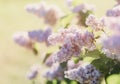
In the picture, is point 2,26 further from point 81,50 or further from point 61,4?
point 81,50

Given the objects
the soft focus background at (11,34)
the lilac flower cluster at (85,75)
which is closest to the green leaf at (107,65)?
the lilac flower cluster at (85,75)

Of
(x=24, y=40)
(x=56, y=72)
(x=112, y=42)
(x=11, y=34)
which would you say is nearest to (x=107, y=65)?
(x=112, y=42)

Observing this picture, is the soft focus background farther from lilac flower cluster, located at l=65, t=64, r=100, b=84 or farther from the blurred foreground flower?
lilac flower cluster, located at l=65, t=64, r=100, b=84

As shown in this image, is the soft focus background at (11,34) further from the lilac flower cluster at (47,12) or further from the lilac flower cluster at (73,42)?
the lilac flower cluster at (73,42)

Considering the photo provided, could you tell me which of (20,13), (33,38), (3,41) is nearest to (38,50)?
(33,38)

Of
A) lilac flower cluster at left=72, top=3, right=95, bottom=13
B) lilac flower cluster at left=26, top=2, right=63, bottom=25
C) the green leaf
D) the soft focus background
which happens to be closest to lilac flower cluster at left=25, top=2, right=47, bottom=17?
lilac flower cluster at left=26, top=2, right=63, bottom=25

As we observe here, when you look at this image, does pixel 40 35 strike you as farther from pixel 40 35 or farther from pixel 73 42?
pixel 73 42
